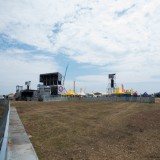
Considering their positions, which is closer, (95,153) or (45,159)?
(45,159)

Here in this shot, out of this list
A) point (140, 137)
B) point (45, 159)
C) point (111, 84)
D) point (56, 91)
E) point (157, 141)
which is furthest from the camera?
point (56, 91)

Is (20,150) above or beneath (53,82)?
beneath

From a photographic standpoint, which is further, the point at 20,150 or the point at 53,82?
the point at 53,82

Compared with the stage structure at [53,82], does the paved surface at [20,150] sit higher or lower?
lower

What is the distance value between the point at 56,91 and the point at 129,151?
411 ft

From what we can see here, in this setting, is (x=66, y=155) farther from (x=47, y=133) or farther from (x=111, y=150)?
(x=47, y=133)

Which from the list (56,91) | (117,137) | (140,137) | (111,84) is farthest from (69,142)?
(56,91)

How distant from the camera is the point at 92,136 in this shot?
11398 mm

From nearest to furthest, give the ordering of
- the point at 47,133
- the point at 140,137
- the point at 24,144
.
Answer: the point at 24,144
the point at 140,137
the point at 47,133

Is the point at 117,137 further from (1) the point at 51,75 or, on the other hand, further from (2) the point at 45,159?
(1) the point at 51,75

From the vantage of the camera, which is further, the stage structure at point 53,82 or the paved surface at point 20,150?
the stage structure at point 53,82

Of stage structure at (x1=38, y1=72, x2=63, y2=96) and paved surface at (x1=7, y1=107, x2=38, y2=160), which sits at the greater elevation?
stage structure at (x1=38, y1=72, x2=63, y2=96)

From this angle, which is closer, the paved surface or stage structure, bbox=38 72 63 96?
the paved surface

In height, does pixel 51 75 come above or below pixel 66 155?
above
